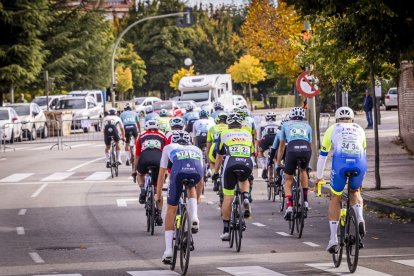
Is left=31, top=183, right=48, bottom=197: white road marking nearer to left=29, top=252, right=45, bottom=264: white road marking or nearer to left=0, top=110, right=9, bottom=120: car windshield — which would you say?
left=29, top=252, right=45, bottom=264: white road marking

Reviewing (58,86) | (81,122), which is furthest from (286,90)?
(81,122)

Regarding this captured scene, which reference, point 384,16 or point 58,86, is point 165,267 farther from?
point 58,86

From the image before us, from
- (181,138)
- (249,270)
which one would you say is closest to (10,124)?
(181,138)

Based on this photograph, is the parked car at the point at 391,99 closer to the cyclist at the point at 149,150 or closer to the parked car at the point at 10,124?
the parked car at the point at 10,124

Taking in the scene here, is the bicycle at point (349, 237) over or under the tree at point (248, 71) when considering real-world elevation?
under

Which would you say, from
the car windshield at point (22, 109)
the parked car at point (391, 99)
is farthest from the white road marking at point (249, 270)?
the parked car at point (391, 99)

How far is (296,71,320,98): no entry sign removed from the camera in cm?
2825

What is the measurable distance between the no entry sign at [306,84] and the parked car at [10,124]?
23739mm

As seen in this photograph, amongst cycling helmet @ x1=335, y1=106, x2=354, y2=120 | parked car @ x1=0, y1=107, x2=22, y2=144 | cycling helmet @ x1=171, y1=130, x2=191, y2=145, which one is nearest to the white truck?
parked car @ x1=0, y1=107, x2=22, y2=144

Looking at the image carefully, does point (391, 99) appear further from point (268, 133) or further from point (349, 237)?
point (349, 237)

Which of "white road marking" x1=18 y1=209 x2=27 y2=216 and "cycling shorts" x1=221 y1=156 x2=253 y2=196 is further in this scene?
"white road marking" x1=18 y1=209 x2=27 y2=216

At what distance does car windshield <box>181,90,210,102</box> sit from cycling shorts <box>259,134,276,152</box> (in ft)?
129

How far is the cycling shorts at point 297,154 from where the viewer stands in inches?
691

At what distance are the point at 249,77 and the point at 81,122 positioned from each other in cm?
3985
